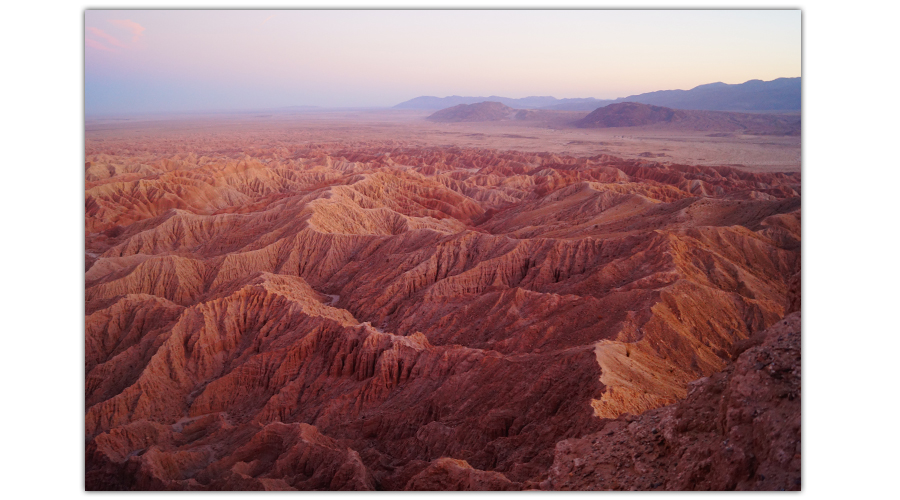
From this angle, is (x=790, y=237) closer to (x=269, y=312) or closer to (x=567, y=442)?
(x=567, y=442)

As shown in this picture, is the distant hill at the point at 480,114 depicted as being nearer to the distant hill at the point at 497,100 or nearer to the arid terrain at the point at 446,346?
the arid terrain at the point at 446,346

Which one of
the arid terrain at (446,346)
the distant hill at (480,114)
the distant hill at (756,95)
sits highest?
the distant hill at (480,114)

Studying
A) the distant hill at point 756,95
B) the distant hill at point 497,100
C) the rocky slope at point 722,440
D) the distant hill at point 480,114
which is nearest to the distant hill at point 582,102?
the distant hill at point 497,100

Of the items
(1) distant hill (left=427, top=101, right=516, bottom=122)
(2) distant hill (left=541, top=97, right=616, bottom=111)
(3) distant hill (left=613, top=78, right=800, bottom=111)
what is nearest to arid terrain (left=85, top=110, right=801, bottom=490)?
(3) distant hill (left=613, top=78, right=800, bottom=111)

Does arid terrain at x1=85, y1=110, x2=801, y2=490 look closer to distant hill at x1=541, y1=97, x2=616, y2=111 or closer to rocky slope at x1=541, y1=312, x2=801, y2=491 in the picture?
rocky slope at x1=541, y1=312, x2=801, y2=491

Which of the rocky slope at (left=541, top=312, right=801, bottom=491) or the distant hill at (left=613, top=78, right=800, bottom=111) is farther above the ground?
the distant hill at (left=613, top=78, right=800, bottom=111)

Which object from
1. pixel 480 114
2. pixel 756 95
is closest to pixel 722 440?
pixel 756 95

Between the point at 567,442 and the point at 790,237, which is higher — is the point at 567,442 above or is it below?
below

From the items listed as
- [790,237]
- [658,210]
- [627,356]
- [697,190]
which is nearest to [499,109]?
[697,190]
